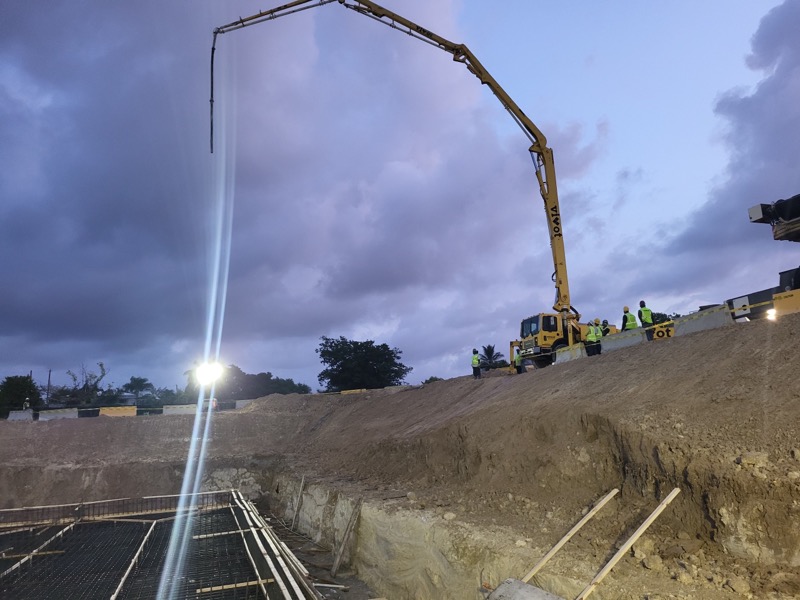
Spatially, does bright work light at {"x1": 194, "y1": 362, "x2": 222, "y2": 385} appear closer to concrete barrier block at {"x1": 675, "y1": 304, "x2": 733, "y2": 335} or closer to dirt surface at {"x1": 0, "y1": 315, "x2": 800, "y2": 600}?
dirt surface at {"x1": 0, "y1": 315, "x2": 800, "y2": 600}

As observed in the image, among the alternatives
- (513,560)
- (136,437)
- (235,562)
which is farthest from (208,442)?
(513,560)

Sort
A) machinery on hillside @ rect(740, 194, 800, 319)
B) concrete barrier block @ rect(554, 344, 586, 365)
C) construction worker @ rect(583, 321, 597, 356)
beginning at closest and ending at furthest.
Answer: machinery on hillside @ rect(740, 194, 800, 319) < construction worker @ rect(583, 321, 597, 356) < concrete barrier block @ rect(554, 344, 586, 365)

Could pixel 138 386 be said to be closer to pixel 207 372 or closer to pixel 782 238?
pixel 207 372

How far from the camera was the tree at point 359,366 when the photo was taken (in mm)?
47031

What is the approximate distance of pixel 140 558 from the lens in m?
11.6

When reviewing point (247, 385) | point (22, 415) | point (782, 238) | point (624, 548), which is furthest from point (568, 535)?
point (247, 385)

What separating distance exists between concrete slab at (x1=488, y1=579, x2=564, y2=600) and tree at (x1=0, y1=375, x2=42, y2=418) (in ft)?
137

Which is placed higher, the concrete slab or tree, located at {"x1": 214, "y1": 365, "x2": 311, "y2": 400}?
tree, located at {"x1": 214, "y1": 365, "x2": 311, "y2": 400}

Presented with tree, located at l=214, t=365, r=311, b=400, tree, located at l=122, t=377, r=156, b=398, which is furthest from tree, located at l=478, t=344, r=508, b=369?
tree, located at l=122, t=377, r=156, b=398

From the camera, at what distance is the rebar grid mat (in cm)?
923

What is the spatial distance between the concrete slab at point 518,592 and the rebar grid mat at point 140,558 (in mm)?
3541

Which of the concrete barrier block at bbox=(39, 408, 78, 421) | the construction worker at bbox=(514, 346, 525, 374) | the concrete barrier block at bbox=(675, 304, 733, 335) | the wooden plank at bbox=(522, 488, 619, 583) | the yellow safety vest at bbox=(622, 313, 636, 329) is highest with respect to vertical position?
the yellow safety vest at bbox=(622, 313, 636, 329)

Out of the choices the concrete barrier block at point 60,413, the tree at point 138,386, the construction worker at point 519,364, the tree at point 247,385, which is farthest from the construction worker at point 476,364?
the tree at point 138,386

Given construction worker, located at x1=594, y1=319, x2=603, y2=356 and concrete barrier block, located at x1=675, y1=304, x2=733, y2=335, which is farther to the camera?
construction worker, located at x1=594, y1=319, x2=603, y2=356
